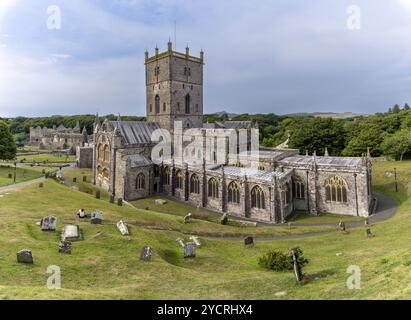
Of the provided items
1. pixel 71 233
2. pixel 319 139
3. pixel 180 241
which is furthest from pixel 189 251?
pixel 319 139

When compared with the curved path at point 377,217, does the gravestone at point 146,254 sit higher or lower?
higher

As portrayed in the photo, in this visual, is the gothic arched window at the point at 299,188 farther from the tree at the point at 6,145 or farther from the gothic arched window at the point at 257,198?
the tree at the point at 6,145

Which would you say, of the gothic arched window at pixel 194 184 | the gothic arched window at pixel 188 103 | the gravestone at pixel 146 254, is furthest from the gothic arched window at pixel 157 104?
the gravestone at pixel 146 254

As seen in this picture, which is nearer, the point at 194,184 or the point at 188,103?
the point at 194,184

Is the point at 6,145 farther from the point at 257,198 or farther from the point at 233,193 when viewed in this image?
the point at 257,198
